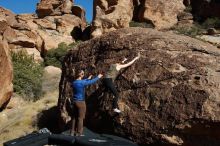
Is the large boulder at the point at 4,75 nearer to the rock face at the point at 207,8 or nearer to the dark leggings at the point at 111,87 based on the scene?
the dark leggings at the point at 111,87

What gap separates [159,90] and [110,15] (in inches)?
1053

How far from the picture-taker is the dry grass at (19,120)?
16056 millimetres

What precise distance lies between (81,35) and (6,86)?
72.7ft

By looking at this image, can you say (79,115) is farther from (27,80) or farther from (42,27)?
(42,27)

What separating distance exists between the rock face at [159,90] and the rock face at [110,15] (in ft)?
76.7

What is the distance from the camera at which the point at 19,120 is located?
1730 cm

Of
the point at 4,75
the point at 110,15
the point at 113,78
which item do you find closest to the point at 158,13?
the point at 110,15

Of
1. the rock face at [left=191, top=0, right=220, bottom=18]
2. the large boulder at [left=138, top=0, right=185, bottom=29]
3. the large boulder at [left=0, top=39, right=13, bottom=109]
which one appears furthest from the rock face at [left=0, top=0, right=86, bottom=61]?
the large boulder at [left=0, top=39, right=13, bottom=109]

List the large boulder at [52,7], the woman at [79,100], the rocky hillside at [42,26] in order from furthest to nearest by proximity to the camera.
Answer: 1. the large boulder at [52,7]
2. the rocky hillside at [42,26]
3. the woman at [79,100]

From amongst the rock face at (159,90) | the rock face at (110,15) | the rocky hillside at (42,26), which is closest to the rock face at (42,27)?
the rocky hillside at (42,26)

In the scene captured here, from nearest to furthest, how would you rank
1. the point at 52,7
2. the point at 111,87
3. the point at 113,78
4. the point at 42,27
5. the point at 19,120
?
the point at 111,87
the point at 113,78
the point at 19,120
the point at 42,27
the point at 52,7

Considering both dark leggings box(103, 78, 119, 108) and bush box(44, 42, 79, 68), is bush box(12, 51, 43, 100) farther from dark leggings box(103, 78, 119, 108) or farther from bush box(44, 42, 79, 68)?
dark leggings box(103, 78, 119, 108)

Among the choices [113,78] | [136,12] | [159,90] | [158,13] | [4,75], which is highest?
[136,12]

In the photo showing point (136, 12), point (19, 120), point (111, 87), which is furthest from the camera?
point (136, 12)
